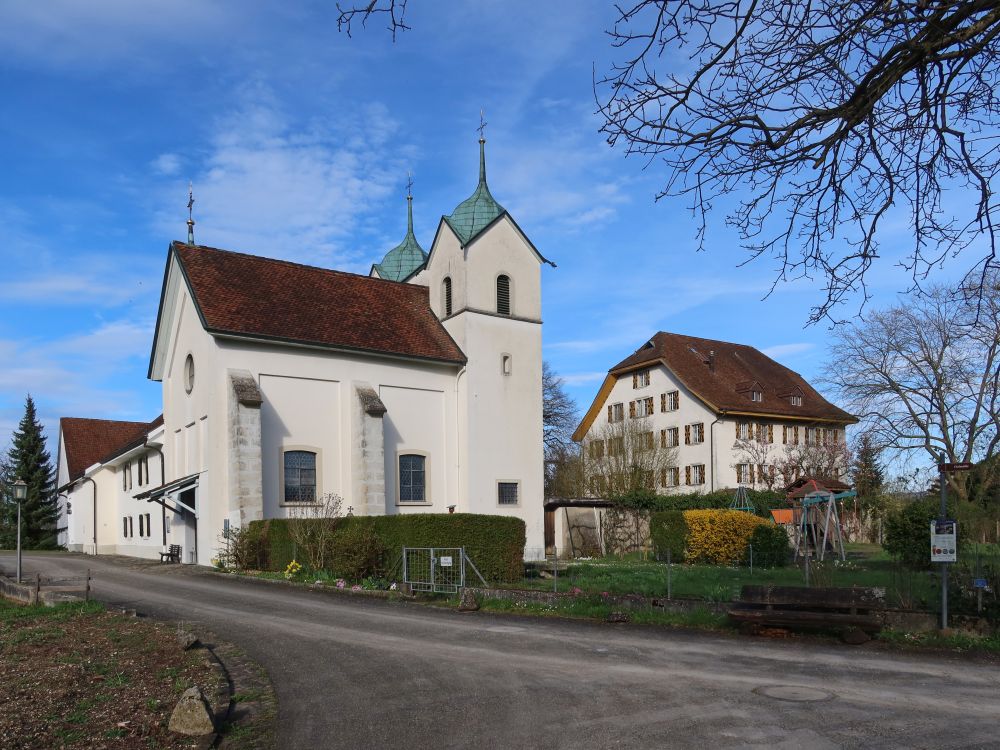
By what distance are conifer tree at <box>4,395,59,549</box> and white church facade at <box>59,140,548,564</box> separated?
22.7m

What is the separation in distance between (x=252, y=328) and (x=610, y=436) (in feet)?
92.3

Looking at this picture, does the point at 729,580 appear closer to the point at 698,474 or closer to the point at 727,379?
the point at 698,474

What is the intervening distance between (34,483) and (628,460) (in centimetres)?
3973

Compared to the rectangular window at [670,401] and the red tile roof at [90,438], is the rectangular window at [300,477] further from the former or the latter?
the rectangular window at [670,401]

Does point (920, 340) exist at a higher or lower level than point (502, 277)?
lower

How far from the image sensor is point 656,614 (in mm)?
13578

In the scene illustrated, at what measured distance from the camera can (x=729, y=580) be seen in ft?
66.5

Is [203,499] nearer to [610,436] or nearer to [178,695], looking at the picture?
[178,695]

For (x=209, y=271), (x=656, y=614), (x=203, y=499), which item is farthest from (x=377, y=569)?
(x=209, y=271)

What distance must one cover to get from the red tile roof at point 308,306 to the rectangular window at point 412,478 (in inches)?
152

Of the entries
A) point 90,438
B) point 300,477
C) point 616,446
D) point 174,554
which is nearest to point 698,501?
point 616,446

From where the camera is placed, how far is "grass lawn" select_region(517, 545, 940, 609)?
13.3 m

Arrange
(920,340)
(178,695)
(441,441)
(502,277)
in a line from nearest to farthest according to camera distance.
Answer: (178,695), (441,441), (502,277), (920,340)

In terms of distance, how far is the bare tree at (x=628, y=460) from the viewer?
144 ft
